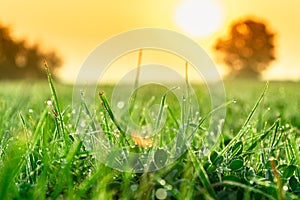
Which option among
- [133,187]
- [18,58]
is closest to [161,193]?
[133,187]

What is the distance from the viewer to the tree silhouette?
123ft

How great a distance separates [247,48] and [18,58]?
779 inches

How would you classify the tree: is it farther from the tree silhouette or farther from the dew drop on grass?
the dew drop on grass

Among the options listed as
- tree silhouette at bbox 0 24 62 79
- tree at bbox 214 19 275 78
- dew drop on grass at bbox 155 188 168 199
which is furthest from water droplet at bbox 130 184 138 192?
tree at bbox 214 19 275 78

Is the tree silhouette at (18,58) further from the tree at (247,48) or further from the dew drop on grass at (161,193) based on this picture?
the dew drop on grass at (161,193)

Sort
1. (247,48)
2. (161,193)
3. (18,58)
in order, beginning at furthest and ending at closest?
(247,48) < (18,58) < (161,193)

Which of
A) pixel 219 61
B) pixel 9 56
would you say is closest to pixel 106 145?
pixel 9 56

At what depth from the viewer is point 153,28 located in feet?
5.89

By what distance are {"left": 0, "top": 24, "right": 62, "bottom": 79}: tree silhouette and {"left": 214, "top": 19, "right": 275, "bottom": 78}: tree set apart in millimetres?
15543

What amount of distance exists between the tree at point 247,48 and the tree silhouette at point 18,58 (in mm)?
15543

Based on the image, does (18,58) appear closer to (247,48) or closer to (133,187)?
(247,48)

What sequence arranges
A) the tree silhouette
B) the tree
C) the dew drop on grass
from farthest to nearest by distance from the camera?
1. the tree
2. the tree silhouette
3. the dew drop on grass

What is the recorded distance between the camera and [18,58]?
38.2m

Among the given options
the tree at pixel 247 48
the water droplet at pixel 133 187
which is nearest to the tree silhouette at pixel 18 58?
the tree at pixel 247 48
